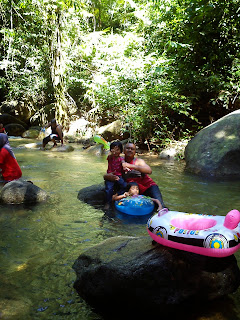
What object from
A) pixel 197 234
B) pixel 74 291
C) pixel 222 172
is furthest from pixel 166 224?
pixel 222 172

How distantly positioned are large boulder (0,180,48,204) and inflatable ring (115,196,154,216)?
1462 mm

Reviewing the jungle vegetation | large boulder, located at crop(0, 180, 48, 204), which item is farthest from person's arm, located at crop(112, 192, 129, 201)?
the jungle vegetation

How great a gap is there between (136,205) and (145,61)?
8484 mm

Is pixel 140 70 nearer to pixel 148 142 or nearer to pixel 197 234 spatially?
pixel 148 142

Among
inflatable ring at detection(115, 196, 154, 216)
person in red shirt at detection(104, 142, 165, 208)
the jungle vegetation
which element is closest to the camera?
inflatable ring at detection(115, 196, 154, 216)

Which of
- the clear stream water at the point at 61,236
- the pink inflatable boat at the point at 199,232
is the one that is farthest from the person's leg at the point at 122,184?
the pink inflatable boat at the point at 199,232

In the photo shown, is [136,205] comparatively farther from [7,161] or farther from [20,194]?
[7,161]

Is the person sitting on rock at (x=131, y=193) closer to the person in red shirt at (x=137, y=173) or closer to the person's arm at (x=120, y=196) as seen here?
the person's arm at (x=120, y=196)

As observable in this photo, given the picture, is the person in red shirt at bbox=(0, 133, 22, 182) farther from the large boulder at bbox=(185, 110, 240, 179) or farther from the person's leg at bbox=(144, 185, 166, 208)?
the large boulder at bbox=(185, 110, 240, 179)

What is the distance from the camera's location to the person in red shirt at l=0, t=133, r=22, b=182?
537 cm

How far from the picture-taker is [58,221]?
3838mm

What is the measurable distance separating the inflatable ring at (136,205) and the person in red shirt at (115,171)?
33 cm

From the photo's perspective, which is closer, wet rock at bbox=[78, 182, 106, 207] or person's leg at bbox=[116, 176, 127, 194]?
person's leg at bbox=[116, 176, 127, 194]

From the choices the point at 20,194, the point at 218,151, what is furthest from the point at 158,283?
the point at 218,151
